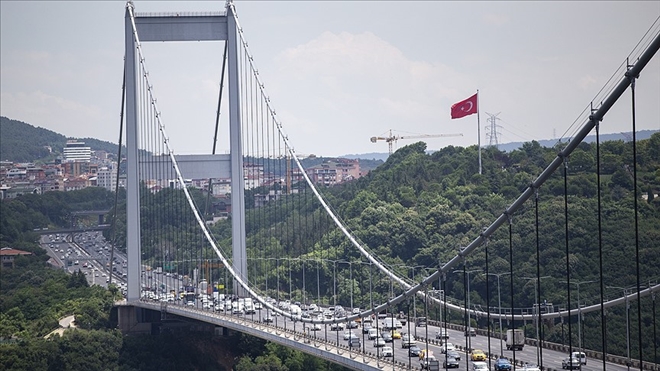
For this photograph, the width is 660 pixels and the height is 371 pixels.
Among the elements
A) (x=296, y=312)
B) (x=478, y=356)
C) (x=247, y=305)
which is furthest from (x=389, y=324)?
(x=478, y=356)

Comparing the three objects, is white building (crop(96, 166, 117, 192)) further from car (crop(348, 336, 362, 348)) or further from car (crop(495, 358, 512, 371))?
car (crop(495, 358, 512, 371))

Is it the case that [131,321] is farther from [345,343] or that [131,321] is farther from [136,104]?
[345,343]

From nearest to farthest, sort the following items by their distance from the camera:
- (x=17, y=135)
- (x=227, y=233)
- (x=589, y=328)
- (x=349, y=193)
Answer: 1. (x=589, y=328)
2. (x=227, y=233)
3. (x=349, y=193)
4. (x=17, y=135)

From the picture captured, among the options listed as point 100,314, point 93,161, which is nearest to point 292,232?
point 100,314

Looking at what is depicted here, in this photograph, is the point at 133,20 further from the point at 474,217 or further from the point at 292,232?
the point at 474,217

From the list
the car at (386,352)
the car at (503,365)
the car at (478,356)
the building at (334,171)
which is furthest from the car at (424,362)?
the building at (334,171)

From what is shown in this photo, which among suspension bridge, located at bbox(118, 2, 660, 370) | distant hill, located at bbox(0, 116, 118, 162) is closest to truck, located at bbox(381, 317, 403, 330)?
suspension bridge, located at bbox(118, 2, 660, 370)

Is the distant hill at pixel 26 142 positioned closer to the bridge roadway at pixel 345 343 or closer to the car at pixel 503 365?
the bridge roadway at pixel 345 343
